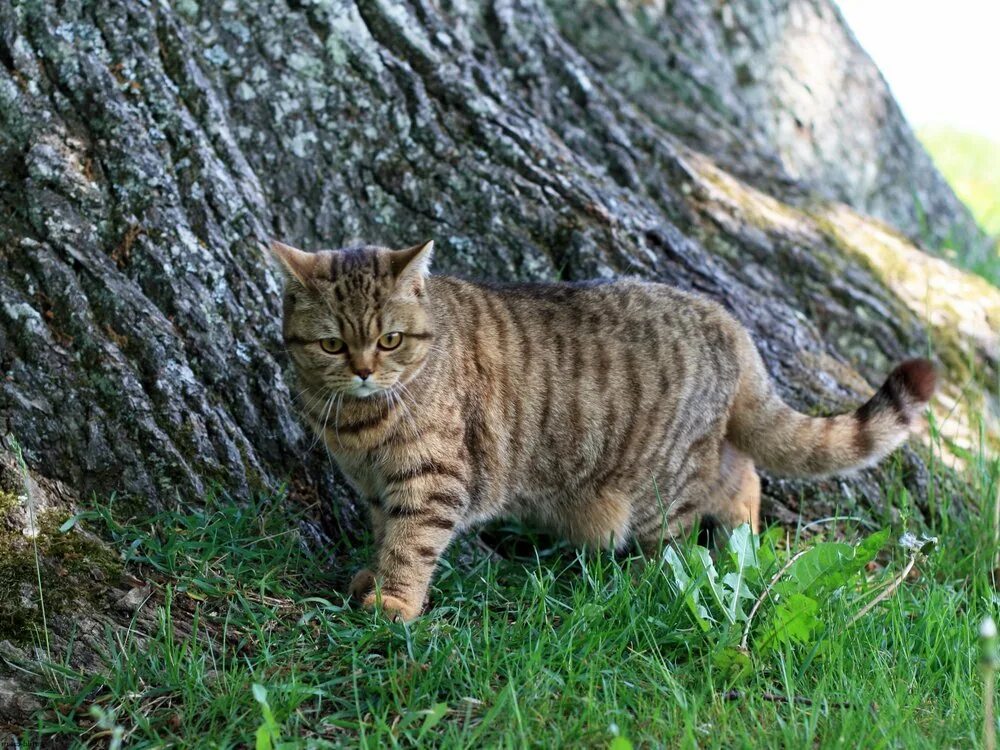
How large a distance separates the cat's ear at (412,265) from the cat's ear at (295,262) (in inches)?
11.0

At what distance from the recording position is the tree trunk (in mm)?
3479

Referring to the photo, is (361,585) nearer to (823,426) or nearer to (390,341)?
(390,341)

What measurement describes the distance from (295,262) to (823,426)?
1980mm

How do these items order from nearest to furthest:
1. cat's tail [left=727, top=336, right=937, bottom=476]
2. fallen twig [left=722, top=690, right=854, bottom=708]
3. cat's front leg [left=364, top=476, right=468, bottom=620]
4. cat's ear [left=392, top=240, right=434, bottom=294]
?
fallen twig [left=722, top=690, right=854, bottom=708] → cat's front leg [left=364, top=476, right=468, bottom=620] → cat's ear [left=392, top=240, right=434, bottom=294] → cat's tail [left=727, top=336, right=937, bottom=476]

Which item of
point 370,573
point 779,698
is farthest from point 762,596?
point 370,573

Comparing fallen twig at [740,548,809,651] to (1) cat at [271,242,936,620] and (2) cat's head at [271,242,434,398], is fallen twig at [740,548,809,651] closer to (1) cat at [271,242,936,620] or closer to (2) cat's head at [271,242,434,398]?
(1) cat at [271,242,936,620]

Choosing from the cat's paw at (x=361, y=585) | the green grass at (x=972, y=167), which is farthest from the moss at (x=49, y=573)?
the green grass at (x=972, y=167)

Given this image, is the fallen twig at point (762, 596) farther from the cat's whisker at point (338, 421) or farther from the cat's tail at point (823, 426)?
the cat's whisker at point (338, 421)

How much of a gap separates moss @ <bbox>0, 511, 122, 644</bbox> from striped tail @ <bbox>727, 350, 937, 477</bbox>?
2.25 metres

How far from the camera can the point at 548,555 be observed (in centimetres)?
404

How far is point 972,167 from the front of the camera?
10.1 meters

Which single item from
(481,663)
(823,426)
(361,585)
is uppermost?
(823,426)

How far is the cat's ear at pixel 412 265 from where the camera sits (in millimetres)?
3484

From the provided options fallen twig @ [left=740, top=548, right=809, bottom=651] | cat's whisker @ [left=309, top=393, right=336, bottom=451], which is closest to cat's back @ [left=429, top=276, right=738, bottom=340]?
cat's whisker @ [left=309, top=393, right=336, bottom=451]
